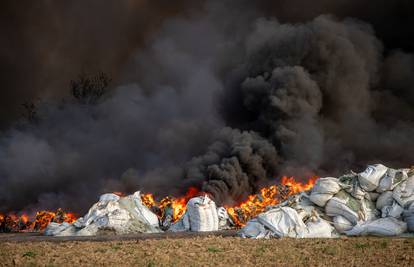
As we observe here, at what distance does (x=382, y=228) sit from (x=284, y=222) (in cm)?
468

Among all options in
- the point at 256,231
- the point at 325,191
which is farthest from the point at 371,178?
the point at 256,231

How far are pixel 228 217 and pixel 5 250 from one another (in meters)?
20.0

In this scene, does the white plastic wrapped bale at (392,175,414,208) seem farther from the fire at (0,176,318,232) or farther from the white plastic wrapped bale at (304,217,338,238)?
the fire at (0,176,318,232)

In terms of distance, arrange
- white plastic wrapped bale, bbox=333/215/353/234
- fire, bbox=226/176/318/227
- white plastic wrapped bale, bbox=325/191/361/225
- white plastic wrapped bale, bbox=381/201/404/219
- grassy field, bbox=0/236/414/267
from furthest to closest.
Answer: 1. fire, bbox=226/176/318/227
2. white plastic wrapped bale, bbox=325/191/361/225
3. white plastic wrapped bale, bbox=333/215/353/234
4. white plastic wrapped bale, bbox=381/201/404/219
5. grassy field, bbox=0/236/414/267

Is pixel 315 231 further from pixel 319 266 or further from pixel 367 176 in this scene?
pixel 319 266

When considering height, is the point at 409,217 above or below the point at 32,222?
below

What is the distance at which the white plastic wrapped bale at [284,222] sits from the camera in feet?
68.8

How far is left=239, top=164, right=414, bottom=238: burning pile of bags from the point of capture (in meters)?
21.1

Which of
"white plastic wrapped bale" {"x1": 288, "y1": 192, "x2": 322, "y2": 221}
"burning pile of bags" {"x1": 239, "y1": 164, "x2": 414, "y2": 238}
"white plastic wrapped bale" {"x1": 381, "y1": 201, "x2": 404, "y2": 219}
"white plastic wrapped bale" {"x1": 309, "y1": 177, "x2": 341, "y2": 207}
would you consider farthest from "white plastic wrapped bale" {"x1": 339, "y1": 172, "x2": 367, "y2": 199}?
"white plastic wrapped bale" {"x1": 288, "y1": 192, "x2": 322, "y2": 221}

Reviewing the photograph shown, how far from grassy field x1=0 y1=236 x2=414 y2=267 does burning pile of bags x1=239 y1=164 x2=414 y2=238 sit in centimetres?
298

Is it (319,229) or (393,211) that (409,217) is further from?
(319,229)

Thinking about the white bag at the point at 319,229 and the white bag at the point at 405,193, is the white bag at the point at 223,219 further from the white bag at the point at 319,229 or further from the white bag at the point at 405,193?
the white bag at the point at 405,193

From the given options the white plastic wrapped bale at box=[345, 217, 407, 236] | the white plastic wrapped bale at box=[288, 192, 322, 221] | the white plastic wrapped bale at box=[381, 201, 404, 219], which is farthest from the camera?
the white plastic wrapped bale at box=[288, 192, 322, 221]

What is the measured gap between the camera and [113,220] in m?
29.8
